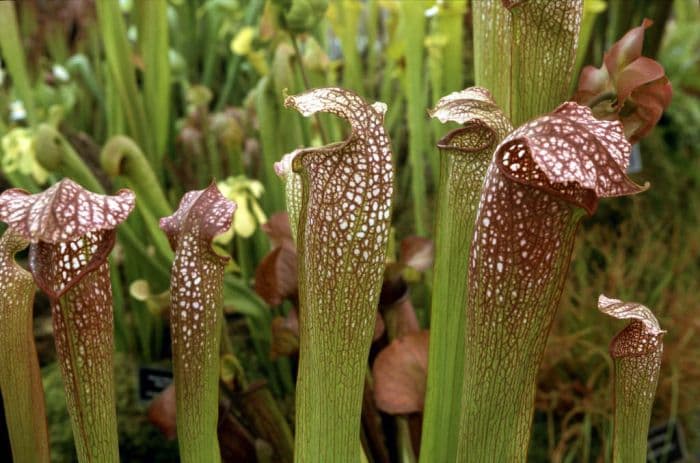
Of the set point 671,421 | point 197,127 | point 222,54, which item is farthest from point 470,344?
point 222,54

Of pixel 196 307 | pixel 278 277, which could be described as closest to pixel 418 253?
pixel 278 277

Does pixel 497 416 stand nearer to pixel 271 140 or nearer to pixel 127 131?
pixel 271 140

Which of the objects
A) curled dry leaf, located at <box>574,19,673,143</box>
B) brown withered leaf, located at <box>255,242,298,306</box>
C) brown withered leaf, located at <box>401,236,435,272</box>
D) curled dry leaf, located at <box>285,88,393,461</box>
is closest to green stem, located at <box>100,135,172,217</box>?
brown withered leaf, located at <box>255,242,298,306</box>

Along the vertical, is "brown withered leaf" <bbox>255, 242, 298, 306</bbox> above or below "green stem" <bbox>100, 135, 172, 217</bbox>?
below

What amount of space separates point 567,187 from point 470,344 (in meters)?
0.14

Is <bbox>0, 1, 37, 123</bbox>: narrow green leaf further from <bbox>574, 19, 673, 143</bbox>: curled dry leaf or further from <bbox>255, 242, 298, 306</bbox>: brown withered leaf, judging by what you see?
<bbox>574, 19, 673, 143</bbox>: curled dry leaf

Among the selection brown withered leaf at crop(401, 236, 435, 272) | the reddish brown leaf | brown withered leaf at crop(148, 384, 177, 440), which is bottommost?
brown withered leaf at crop(148, 384, 177, 440)

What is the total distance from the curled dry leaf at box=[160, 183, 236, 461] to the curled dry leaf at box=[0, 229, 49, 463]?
127mm

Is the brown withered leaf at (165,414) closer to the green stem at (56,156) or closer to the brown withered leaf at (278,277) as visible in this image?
the brown withered leaf at (278,277)

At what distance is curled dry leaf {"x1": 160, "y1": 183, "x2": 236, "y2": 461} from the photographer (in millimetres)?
543

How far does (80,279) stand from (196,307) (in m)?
0.10

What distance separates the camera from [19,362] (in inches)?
23.1

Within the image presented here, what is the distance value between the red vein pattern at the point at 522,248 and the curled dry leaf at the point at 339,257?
8 centimetres

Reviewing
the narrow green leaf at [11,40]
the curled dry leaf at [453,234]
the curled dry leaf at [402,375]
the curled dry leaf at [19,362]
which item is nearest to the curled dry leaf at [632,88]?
the curled dry leaf at [453,234]
